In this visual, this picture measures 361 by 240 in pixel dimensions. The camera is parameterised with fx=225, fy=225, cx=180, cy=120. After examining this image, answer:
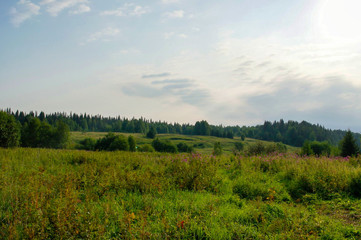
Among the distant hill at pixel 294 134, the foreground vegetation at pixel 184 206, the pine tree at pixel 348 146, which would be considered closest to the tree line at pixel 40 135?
the foreground vegetation at pixel 184 206

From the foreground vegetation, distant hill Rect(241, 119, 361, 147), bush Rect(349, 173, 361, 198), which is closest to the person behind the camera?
the foreground vegetation

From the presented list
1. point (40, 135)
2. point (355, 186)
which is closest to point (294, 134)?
point (40, 135)

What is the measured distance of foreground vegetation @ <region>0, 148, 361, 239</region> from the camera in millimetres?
3846

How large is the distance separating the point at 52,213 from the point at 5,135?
3441 cm

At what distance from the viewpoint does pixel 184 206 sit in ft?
16.4

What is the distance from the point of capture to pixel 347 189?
7.32 m

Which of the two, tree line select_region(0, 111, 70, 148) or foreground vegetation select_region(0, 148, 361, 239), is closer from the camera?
foreground vegetation select_region(0, 148, 361, 239)

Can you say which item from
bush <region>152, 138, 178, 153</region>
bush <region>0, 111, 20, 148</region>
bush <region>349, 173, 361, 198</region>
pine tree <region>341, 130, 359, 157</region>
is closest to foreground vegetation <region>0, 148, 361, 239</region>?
bush <region>349, 173, 361, 198</region>

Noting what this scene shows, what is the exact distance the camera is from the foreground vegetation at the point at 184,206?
12.6 ft

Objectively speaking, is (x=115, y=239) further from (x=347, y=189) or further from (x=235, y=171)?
(x=347, y=189)

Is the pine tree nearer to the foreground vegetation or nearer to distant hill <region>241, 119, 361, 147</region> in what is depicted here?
the foreground vegetation

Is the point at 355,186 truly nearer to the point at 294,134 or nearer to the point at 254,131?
the point at 294,134

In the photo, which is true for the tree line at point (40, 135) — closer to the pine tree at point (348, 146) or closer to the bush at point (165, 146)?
the bush at point (165, 146)

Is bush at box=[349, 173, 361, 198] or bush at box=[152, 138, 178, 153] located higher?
bush at box=[349, 173, 361, 198]
